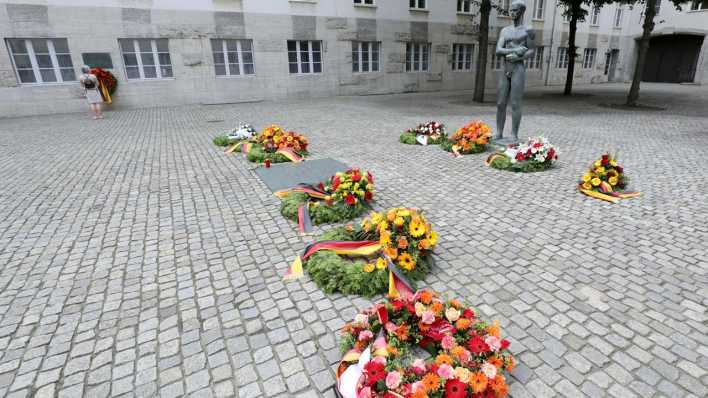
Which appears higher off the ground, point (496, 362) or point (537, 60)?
point (537, 60)

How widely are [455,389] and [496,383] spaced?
281mm

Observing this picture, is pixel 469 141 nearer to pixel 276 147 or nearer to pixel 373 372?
pixel 276 147

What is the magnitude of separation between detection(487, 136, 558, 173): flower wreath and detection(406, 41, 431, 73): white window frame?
18165 mm

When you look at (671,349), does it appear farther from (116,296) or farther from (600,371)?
(116,296)

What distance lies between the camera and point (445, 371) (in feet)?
7.92

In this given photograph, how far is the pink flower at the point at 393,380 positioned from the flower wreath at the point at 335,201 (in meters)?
3.10

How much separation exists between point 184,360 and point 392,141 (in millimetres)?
8714

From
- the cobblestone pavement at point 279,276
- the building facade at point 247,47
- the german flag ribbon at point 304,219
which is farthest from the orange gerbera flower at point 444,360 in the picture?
the building facade at point 247,47

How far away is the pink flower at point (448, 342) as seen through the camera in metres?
2.67

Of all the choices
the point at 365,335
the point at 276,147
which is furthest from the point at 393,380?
the point at 276,147

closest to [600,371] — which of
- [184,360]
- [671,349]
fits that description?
[671,349]

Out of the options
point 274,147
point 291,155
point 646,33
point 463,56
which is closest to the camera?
point 291,155

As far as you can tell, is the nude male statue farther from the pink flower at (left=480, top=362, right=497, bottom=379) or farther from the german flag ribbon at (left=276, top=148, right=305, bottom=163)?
the pink flower at (left=480, top=362, right=497, bottom=379)

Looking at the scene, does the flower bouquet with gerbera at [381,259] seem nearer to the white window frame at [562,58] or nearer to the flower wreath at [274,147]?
the flower wreath at [274,147]
